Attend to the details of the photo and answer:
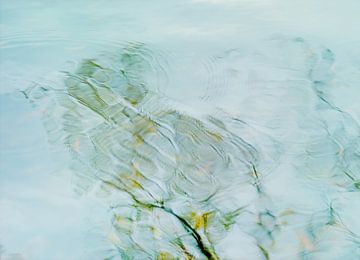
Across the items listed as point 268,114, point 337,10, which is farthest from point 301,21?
point 268,114

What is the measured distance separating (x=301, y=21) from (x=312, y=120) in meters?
0.59

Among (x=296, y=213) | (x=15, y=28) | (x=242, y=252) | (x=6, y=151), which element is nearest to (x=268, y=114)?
(x=296, y=213)

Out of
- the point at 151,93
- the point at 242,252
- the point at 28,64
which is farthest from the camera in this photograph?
the point at 28,64

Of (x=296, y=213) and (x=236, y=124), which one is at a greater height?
(x=236, y=124)

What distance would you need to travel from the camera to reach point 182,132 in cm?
151

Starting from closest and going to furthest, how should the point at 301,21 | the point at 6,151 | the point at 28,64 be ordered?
the point at 6,151 → the point at 28,64 → the point at 301,21

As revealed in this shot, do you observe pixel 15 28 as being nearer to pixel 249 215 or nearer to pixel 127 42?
pixel 127 42

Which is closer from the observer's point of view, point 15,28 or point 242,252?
point 242,252

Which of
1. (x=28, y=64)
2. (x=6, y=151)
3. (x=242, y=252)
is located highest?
(x=28, y=64)

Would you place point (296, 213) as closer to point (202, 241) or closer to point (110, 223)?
point (202, 241)

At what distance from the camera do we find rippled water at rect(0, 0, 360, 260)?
1237 mm

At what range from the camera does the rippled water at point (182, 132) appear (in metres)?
1.24

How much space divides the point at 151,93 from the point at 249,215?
0.58 meters

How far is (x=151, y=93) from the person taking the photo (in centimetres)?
162
